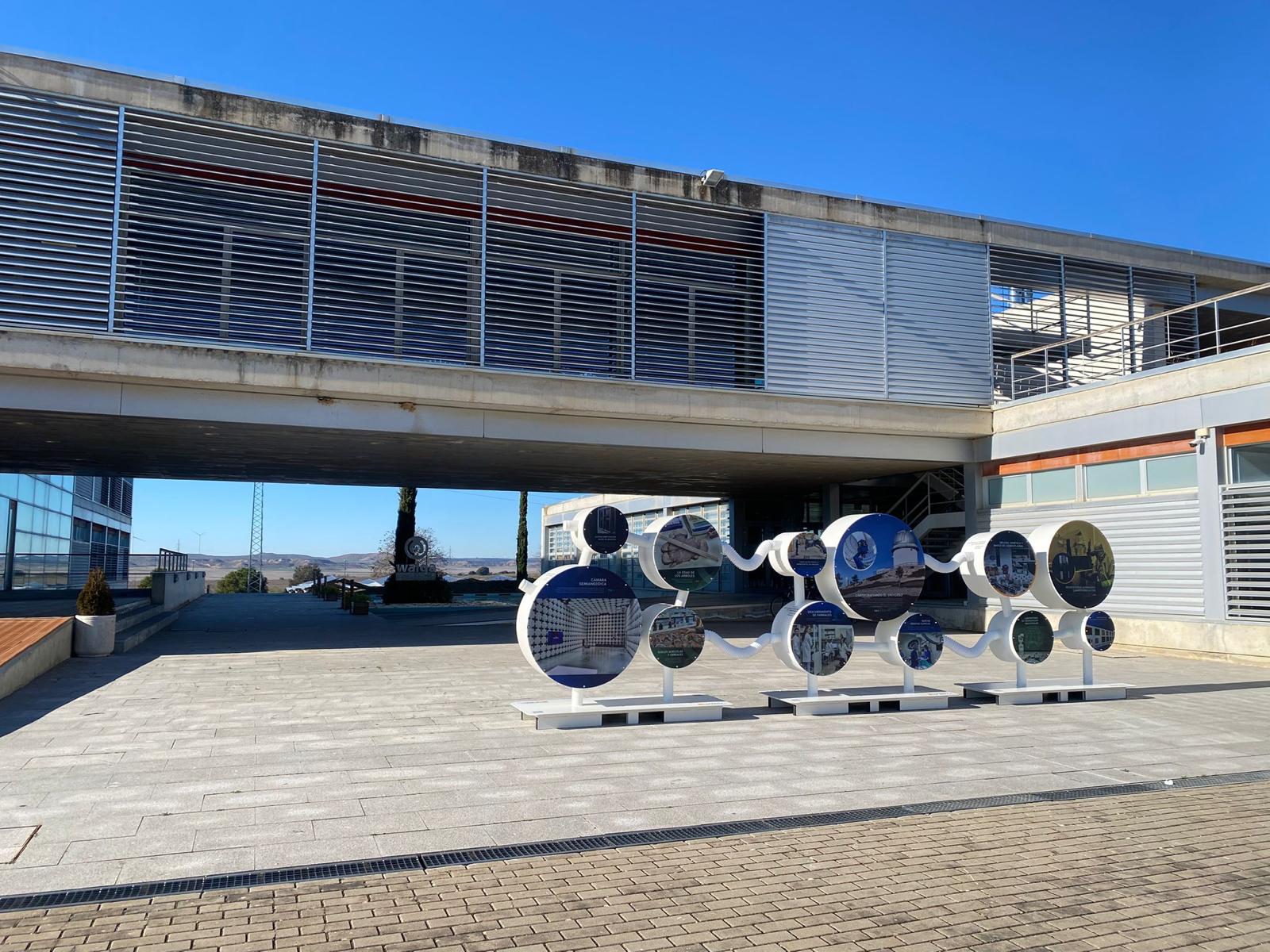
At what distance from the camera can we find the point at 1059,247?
22500 mm

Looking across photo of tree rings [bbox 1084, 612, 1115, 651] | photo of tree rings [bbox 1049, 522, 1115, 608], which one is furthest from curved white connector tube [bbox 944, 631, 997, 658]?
photo of tree rings [bbox 1084, 612, 1115, 651]

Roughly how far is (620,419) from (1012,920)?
48.9 feet

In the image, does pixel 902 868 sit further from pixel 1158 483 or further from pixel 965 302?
pixel 965 302

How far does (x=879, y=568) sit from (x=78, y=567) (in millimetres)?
28320

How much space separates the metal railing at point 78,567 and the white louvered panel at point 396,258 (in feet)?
41.6

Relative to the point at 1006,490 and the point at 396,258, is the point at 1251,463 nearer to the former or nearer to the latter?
the point at 1006,490

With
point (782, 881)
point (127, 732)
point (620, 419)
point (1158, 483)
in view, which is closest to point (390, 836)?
point (782, 881)

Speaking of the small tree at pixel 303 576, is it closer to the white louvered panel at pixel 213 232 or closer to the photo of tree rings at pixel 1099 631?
the white louvered panel at pixel 213 232

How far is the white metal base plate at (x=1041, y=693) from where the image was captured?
39.3ft

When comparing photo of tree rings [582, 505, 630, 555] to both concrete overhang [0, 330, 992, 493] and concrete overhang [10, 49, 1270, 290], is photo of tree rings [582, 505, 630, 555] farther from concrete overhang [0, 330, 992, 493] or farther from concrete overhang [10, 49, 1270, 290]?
concrete overhang [10, 49, 1270, 290]

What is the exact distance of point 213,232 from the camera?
54.4 feet

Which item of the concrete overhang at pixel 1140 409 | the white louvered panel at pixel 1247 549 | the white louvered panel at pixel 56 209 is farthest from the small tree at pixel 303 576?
the white louvered panel at pixel 1247 549

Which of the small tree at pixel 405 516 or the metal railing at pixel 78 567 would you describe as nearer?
the metal railing at pixel 78 567

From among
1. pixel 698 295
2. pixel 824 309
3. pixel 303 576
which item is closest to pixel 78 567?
pixel 698 295
